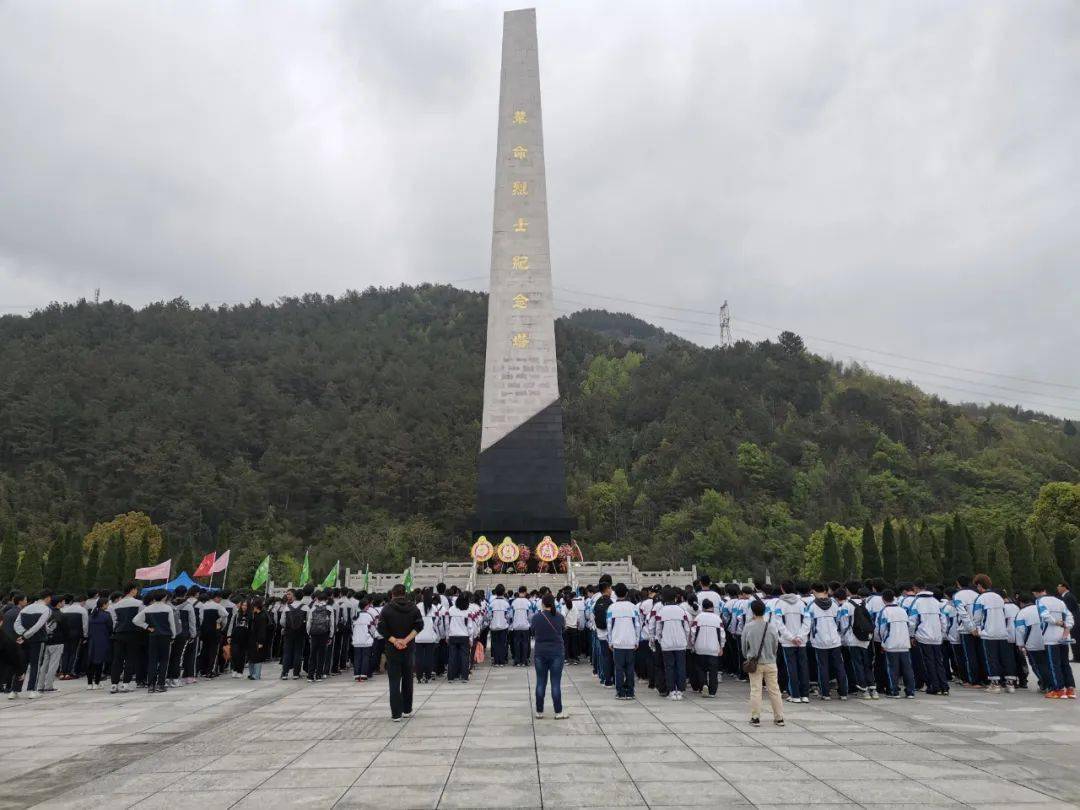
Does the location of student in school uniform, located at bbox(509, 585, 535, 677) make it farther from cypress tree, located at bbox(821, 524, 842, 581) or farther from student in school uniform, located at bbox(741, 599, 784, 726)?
cypress tree, located at bbox(821, 524, 842, 581)

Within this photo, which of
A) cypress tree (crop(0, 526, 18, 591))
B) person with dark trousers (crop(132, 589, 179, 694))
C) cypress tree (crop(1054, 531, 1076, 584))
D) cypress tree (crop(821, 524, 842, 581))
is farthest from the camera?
cypress tree (crop(821, 524, 842, 581))

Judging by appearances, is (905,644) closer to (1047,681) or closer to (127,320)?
(1047,681)

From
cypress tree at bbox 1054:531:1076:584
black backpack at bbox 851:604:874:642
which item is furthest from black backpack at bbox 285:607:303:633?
cypress tree at bbox 1054:531:1076:584

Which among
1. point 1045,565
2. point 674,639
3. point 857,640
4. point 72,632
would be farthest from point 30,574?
point 1045,565

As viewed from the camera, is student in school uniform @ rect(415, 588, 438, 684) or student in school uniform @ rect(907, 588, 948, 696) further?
student in school uniform @ rect(415, 588, 438, 684)

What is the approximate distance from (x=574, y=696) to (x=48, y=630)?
6000 millimetres

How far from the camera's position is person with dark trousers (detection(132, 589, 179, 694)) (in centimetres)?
902

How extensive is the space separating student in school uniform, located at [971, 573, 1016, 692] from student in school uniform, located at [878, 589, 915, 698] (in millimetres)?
936

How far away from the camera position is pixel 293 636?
409 inches

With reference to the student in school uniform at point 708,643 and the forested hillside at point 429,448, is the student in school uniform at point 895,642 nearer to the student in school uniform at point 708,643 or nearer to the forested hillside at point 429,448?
the student in school uniform at point 708,643

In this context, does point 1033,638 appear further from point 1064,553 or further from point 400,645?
point 1064,553

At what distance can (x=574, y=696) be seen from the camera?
330 inches

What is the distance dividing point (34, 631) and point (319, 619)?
3.04 m

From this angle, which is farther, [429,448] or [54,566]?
[429,448]
